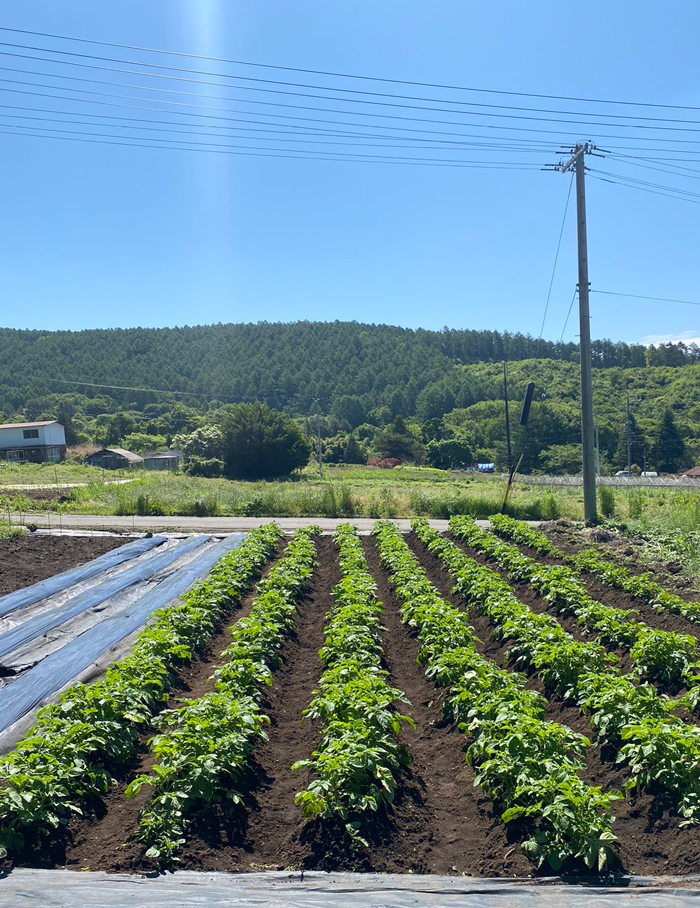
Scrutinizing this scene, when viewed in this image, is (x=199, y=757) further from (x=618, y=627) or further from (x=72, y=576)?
(x=72, y=576)

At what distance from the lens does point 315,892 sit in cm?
393

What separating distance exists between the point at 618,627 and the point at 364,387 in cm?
9545

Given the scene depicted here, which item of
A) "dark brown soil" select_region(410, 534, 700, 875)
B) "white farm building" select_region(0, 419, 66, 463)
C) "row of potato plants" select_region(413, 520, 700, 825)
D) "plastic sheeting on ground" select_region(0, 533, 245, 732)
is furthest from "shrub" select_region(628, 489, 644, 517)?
"white farm building" select_region(0, 419, 66, 463)

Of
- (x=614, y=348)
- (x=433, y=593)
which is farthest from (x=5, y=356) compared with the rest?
(x=433, y=593)

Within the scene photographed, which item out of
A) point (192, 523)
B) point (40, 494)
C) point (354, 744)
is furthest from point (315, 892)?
point (40, 494)

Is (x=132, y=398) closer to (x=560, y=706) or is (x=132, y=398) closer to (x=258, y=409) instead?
(x=258, y=409)

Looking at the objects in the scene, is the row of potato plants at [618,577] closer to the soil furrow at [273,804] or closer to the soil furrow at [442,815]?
the soil furrow at [442,815]

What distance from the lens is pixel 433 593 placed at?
9.81 meters

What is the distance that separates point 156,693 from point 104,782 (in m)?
1.42

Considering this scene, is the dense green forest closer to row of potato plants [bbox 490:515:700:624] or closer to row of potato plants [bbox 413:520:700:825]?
row of potato plants [bbox 490:515:700:624]

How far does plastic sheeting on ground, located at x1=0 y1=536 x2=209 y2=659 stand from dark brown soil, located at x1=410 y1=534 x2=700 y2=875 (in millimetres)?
6729

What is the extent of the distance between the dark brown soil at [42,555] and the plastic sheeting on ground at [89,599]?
128 cm

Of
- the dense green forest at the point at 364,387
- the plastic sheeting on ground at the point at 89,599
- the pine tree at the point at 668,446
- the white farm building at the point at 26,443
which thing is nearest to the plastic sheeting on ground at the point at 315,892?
the plastic sheeting on ground at the point at 89,599

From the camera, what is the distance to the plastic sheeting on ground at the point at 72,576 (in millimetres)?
10656
